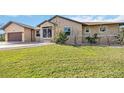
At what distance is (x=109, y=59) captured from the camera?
7238 millimetres

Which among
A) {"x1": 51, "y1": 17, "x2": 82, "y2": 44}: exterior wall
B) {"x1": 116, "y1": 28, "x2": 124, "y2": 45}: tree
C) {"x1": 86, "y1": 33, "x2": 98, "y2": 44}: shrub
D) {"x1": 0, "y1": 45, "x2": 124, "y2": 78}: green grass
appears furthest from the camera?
{"x1": 51, "y1": 17, "x2": 82, "y2": 44}: exterior wall

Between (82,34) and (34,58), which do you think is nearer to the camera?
(34,58)

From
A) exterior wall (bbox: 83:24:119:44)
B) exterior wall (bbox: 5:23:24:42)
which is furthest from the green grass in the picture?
exterior wall (bbox: 5:23:24:42)

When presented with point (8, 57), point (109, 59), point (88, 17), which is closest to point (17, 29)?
point (8, 57)

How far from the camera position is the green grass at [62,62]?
6953 mm

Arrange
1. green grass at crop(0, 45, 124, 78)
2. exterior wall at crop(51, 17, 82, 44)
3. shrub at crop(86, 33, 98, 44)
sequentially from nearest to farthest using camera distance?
green grass at crop(0, 45, 124, 78)
shrub at crop(86, 33, 98, 44)
exterior wall at crop(51, 17, 82, 44)

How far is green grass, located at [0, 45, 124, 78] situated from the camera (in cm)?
695

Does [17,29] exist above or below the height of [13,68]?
above

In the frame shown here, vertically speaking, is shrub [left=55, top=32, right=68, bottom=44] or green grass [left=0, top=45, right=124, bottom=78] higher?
shrub [left=55, top=32, right=68, bottom=44]

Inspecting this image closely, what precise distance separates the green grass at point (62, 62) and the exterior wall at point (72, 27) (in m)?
0.30

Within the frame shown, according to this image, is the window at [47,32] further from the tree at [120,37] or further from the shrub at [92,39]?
the tree at [120,37]

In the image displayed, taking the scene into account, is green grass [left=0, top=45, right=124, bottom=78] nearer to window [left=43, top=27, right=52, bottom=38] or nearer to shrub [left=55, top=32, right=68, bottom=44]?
shrub [left=55, top=32, right=68, bottom=44]

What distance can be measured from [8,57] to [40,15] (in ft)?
4.42
